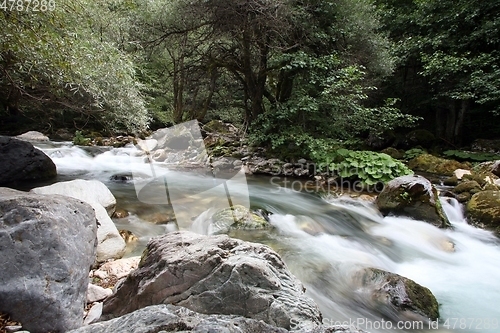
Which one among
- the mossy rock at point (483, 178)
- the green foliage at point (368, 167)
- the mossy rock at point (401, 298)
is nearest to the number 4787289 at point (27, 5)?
the mossy rock at point (401, 298)

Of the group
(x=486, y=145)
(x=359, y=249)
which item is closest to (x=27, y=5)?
(x=359, y=249)

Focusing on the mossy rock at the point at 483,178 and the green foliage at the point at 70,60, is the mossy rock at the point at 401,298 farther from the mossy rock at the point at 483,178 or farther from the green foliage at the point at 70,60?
the mossy rock at the point at 483,178

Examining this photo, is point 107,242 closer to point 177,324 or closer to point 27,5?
point 177,324

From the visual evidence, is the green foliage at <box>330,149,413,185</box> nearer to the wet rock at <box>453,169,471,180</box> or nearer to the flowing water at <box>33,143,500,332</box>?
the flowing water at <box>33,143,500,332</box>

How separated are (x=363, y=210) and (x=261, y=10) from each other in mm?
5856

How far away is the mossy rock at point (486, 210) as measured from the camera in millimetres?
5594

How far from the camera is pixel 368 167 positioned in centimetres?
770

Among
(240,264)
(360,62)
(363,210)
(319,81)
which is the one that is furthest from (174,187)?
(360,62)

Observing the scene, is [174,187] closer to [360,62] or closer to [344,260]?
[344,260]

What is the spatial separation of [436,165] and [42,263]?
10.8m

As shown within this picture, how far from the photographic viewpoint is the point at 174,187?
7348 mm

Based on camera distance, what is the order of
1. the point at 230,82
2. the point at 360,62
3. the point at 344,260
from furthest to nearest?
the point at 230,82 → the point at 360,62 → the point at 344,260

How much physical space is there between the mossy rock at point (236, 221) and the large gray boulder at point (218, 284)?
7.64ft

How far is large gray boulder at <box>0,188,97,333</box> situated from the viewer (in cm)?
192
